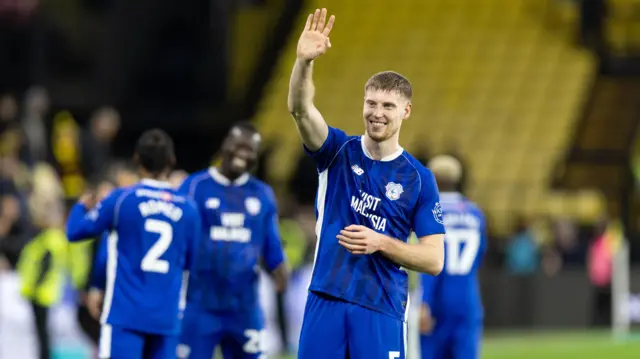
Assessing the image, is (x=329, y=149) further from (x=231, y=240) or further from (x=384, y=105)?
(x=231, y=240)

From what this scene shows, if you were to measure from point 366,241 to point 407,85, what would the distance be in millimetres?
801

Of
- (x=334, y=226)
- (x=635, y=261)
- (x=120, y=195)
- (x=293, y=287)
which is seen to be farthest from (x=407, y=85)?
(x=635, y=261)

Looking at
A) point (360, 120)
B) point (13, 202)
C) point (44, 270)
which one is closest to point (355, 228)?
point (44, 270)

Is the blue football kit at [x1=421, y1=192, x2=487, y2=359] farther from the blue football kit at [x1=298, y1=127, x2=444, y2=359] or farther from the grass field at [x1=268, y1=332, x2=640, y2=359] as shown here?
the grass field at [x1=268, y1=332, x2=640, y2=359]

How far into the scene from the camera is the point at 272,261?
9.83m

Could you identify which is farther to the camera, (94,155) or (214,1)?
(214,1)

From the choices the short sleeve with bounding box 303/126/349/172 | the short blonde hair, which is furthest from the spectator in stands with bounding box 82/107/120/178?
the short blonde hair

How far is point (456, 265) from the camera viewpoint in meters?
10.8

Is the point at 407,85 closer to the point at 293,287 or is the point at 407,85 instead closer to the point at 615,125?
the point at 293,287

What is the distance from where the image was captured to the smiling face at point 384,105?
21.5 feet

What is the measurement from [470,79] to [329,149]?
72.7 ft

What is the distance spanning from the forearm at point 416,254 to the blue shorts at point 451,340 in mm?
4026

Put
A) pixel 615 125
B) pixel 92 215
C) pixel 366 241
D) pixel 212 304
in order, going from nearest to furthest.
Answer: pixel 366 241
pixel 92 215
pixel 212 304
pixel 615 125

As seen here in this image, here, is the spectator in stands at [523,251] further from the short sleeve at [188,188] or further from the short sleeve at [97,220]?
the short sleeve at [97,220]
